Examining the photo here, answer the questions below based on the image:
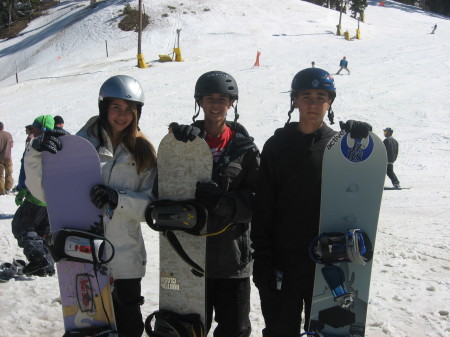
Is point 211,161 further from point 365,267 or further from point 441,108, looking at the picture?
point 441,108

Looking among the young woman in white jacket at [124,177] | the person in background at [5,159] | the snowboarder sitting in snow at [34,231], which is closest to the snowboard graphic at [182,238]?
the young woman in white jacket at [124,177]

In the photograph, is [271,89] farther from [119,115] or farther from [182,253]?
[182,253]

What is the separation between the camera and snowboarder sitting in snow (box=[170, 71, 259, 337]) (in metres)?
2.62

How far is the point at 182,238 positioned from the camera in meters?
2.83

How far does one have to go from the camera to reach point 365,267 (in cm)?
266

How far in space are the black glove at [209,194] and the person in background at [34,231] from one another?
285cm

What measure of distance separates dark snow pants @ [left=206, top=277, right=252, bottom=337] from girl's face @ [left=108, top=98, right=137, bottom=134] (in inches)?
44.8

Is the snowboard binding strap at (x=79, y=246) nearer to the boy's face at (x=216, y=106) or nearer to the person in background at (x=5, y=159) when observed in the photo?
the boy's face at (x=216, y=106)

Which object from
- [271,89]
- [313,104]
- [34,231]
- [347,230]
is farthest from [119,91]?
[271,89]

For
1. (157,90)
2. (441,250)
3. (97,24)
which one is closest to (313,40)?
(157,90)

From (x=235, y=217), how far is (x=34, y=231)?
3.31 m

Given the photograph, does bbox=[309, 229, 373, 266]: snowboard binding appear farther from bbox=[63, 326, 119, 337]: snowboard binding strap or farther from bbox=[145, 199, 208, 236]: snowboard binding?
bbox=[63, 326, 119, 337]: snowboard binding strap

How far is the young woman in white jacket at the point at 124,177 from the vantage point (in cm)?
271

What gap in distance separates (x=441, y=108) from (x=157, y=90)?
12.0 meters
